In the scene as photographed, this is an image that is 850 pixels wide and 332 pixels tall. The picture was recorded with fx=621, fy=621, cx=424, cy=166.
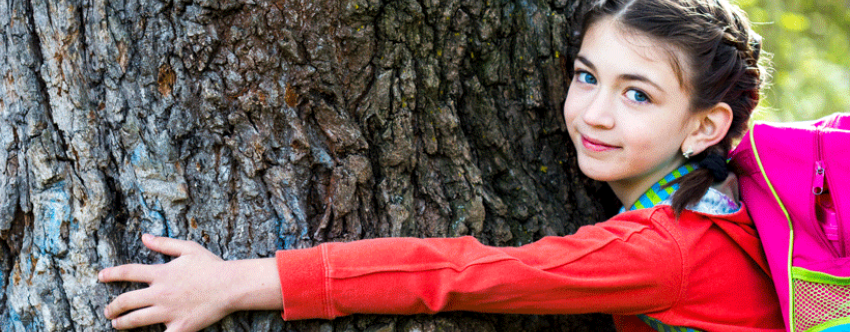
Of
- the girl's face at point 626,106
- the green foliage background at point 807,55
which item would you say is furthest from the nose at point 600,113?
the green foliage background at point 807,55

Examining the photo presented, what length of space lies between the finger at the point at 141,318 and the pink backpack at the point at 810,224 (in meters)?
1.82

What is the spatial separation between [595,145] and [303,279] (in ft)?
3.62

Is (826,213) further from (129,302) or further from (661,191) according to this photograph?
(129,302)

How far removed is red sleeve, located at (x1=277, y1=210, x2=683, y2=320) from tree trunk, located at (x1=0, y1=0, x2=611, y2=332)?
16 centimetres

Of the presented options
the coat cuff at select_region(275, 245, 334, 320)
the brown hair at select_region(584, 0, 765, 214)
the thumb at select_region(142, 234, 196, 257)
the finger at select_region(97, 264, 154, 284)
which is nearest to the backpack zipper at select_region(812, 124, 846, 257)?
the brown hair at select_region(584, 0, 765, 214)

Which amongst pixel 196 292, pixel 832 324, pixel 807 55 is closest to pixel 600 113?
pixel 832 324

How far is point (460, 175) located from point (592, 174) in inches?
18.8

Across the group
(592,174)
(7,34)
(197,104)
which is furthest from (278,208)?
(592,174)

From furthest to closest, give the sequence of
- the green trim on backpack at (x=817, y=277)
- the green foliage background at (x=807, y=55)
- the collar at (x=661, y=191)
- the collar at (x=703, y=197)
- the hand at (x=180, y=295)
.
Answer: the green foliage background at (x=807, y=55) < the collar at (x=661, y=191) < the collar at (x=703, y=197) < the green trim on backpack at (x=817, y=277) < the hand at (x=180, y=295)

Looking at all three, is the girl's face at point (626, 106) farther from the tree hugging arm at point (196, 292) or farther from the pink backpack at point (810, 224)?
the tree hugging arm at point (196, 292)

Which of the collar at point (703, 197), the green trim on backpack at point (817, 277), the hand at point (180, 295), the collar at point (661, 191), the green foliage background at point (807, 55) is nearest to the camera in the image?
the hand at point (180, 295)

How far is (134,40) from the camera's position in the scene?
181 centimetres

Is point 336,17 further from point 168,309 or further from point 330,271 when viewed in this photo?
point 168,309

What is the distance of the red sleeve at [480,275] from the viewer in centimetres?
174
